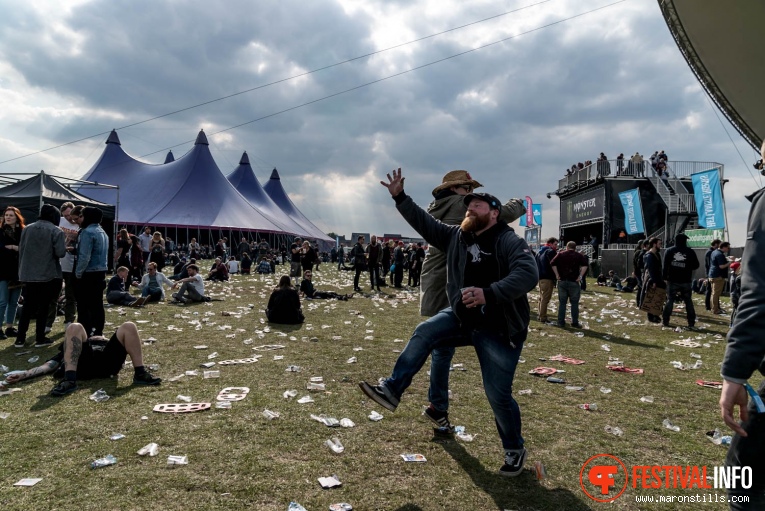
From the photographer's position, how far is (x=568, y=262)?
34.5 feet

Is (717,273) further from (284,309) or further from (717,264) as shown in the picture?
(284,309)

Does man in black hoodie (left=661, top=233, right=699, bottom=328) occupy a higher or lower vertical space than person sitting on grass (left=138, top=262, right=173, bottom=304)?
higher

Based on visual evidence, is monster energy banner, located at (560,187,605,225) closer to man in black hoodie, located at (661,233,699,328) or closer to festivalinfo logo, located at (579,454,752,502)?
man in black hoodie, located at (661,233,699,328)

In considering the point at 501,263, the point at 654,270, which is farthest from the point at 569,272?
the point at 501,263

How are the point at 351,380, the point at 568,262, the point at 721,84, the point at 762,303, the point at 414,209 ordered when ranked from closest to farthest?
the point at 762,303, the point at 414,209, the point at 351,380, the point at 568,262, the point at 721,84

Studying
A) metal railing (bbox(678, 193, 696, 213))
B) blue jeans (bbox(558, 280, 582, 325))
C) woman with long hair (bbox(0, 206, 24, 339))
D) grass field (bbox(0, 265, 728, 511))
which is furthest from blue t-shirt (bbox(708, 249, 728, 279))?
metal railing (bbox(678, 193, 696, 213))

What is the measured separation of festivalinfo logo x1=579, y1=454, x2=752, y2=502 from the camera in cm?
318

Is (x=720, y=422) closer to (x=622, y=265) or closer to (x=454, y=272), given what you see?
(x=454, y=272)

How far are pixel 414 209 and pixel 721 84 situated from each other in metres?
22.2

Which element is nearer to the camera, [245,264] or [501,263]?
[501,263]

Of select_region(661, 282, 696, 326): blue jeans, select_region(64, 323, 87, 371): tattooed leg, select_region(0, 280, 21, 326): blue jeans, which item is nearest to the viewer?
select_region(64, 323, 87, 371): tattooed leg

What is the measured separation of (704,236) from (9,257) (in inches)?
996

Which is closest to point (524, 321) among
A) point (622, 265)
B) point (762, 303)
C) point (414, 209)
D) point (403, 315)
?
point (414, 209)

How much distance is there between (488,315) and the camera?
3201 millimetres
